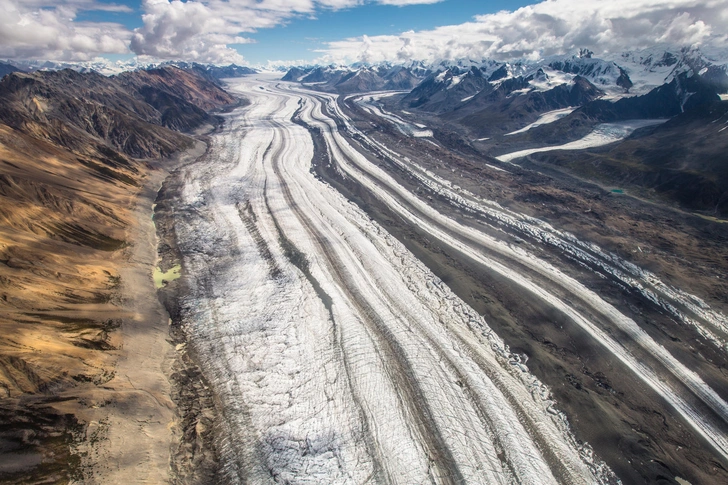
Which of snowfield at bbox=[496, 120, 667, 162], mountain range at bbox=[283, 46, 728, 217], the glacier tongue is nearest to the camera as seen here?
the glacier tongue

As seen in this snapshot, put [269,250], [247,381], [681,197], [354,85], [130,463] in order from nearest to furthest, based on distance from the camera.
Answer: [130,463]
[247,381]
[269,250]
[681,197]
[354,85]

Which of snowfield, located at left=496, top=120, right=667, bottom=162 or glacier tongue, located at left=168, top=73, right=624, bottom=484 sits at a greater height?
snowfield, located at left=496, top=120, right=667, bottom=162

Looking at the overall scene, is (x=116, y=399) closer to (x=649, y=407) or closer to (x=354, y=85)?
(x=649, y=407)

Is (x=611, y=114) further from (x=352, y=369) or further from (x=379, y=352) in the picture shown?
(x=352, y=369)

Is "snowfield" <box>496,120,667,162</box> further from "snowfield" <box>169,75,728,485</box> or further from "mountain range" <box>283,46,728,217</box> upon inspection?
"snowfield" <box>169,75,728,485</box>

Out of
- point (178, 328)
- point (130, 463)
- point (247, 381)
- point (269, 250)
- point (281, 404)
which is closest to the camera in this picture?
point (130, 463)

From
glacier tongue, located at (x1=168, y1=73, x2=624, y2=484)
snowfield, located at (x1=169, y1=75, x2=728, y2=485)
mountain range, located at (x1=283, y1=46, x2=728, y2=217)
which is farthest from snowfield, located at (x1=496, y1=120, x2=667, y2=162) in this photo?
glacier tongue, located at (x1=168, y1=73, x2=624, y2=484)

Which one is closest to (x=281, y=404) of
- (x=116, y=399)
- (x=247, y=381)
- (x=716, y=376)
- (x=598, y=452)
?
(x=247, y=381)

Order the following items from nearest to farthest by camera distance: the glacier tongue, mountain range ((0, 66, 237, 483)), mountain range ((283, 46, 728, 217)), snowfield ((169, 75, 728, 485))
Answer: mountain range ((0, 66, 237, 483)) < the glacier tongue < snowfield ((169, 75, 728, 485)) < mountain range ((283, 46, 728, 217))

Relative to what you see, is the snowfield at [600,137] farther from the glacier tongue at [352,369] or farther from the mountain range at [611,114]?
the glacier tongue at [352,369]
